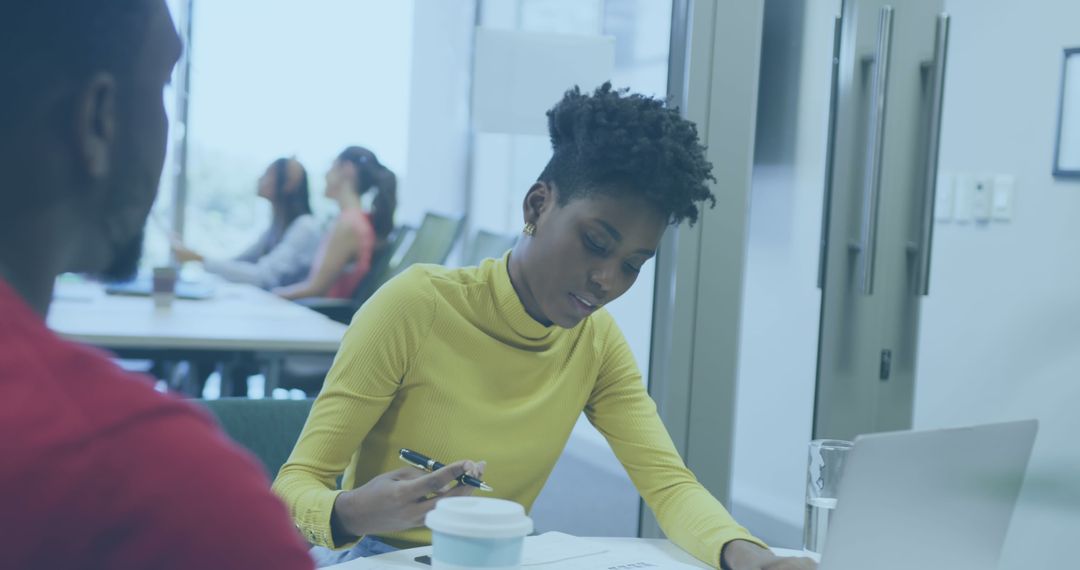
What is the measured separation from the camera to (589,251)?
1520 millimetres

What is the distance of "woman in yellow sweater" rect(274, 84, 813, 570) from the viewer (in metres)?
1.44

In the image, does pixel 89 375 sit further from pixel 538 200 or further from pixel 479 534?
pixel 538 200

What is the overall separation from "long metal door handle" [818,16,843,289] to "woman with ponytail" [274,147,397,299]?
1893 millimetres

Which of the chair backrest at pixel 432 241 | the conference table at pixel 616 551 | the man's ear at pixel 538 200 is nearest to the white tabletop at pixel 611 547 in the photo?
the conference table at pixel 616 551

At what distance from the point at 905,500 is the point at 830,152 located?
1739 millimetres

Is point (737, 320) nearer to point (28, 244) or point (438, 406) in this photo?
point (438, 406)

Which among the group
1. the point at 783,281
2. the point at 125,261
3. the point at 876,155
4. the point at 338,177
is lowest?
the point at 783,281

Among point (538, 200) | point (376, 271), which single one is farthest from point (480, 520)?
point (376, 271)

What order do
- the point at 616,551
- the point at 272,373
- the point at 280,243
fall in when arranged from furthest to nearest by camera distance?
the point at 280,243
the point at 272,373
the point at 616,551

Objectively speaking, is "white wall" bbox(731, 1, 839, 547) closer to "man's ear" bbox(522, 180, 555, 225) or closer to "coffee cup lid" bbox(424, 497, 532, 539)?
"man's ear" bbox(522, 180, 555, 225)

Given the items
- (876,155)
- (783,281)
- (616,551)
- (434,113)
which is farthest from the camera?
(434,113)

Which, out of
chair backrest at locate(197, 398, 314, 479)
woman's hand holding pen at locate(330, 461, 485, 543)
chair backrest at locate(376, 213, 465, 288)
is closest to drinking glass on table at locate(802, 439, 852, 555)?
woman's hand holding pen at locate(330, 461, 485, 543)

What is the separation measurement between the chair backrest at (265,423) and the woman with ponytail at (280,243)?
262 centimetres

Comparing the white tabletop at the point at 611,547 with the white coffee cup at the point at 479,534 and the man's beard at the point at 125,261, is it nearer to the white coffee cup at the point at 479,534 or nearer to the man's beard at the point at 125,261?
the white coffee cup at the point at 479,534
